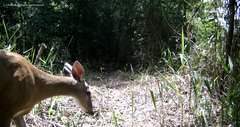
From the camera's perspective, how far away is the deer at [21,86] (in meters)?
2.09

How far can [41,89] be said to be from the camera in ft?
8.09

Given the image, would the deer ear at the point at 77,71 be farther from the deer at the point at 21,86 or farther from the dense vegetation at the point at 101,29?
the dense vegetation at the point at 101,29

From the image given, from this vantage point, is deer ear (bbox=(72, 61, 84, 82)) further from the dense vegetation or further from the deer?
the dense vegetation

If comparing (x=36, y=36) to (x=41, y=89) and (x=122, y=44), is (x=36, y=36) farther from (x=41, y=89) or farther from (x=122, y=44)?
(x=41, y=89)

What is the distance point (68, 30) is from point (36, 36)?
1.13 m

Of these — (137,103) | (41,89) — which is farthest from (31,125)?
(137,103)

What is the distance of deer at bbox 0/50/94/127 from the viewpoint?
2090 mm

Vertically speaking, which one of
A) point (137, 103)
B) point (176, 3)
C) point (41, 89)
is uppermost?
point (176, 3)

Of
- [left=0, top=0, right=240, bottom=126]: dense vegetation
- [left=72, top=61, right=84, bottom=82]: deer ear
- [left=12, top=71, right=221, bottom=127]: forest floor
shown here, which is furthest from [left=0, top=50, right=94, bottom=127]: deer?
[left=0, top=0, right=240, bottom=126]: dense vegetation

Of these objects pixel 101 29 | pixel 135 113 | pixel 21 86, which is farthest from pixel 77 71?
pixel 101 29

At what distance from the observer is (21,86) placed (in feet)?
7.10

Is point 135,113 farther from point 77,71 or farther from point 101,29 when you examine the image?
point 101,29

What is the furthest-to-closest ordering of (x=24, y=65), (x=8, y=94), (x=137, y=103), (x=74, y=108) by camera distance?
(x=137, y=103) → (x=74, y=108) → (x=24, y=65) → (x=8, y=94)

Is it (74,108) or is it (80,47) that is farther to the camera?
(80,47)
